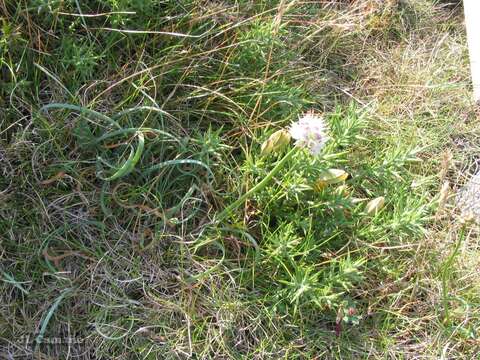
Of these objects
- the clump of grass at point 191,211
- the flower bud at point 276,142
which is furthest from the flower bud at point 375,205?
the flower bud at point 276,142

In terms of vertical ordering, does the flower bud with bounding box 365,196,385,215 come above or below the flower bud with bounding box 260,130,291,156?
below

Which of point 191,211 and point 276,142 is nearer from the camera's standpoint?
point 276,142

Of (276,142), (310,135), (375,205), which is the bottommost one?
(375,205)

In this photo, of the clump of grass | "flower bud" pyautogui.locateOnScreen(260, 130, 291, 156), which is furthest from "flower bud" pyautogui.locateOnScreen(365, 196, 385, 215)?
"flower bud" pyautogui.locateOnScreen(260, 130, 291, 156)

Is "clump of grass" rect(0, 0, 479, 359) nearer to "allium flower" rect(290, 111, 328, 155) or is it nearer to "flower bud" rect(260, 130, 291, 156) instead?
"flower bud" rect(260, 130, 291, 156)

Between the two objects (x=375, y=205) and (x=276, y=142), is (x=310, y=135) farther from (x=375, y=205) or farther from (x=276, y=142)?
(x=375, y=205)

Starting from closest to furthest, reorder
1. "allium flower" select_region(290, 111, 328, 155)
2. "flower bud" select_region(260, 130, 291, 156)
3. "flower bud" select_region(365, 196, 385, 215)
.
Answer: "allium flower" select_region(290, 111, 328, 155) → "flower bud" select_region(260, 130, 291, 156) → "flower bud" select_region(365, 196, 385, 215)

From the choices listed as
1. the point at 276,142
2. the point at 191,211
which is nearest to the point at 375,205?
the point at 276,142

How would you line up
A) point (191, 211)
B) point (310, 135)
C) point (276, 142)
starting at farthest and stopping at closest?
1. point (191, 211)
2. point (276, 142)
3. point (310, 135)

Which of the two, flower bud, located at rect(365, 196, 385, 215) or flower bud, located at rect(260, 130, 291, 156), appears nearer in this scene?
flower bud, located at rect(260, 130, 291, 156)

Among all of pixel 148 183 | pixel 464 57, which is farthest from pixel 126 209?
pixel 464 57

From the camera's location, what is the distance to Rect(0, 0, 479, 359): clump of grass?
170 centimetres

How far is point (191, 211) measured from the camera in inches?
71.3

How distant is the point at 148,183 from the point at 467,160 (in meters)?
1.20
